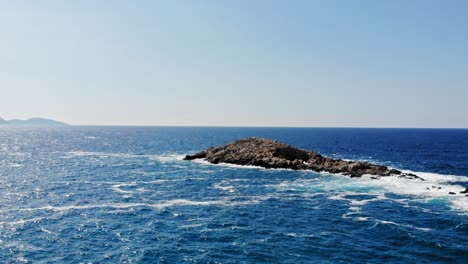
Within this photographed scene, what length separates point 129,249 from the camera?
40.2 m

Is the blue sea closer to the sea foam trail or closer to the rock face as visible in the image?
the sea foam trail

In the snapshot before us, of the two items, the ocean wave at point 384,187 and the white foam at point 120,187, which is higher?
the ocean wave at point 384,187

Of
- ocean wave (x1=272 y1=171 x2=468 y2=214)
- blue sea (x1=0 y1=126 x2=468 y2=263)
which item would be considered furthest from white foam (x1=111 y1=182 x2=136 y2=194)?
ocean wave (x1=272 y1=171 x2=468 y2=214)

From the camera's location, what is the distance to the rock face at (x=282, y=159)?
296 feet

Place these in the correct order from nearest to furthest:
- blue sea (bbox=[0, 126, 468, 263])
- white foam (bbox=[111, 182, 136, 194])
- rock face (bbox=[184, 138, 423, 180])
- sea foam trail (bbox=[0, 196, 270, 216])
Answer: blue sea (bbox=[0, 126, 468, 263]) → sea foam trail (bbox=[0, 196, 270, 216]) → white foam (bbox=[111, 182, 136, 194]) → rock face (bbox=[184, 138, 423, 180])

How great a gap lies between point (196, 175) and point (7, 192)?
130 feet

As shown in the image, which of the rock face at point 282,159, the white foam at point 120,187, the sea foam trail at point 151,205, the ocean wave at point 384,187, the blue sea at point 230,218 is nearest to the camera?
the blue sea at point 230,218

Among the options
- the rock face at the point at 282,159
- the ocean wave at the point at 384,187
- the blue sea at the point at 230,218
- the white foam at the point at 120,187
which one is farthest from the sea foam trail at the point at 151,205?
the rock face at the point at 282,159

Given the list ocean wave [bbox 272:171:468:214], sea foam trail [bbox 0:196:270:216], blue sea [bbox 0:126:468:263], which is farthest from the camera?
ocean wave [bbox 272:171:468:214]

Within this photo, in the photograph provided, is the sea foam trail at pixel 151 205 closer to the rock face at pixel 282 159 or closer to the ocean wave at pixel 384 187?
the ocean wave at pixel 384 187

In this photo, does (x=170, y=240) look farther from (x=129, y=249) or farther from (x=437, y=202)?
(x=437, y=202)

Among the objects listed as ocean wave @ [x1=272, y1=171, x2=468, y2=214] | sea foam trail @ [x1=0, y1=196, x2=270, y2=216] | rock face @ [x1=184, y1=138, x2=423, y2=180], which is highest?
rock face @ [x1=184, y1=138, x2=423, y2=180]

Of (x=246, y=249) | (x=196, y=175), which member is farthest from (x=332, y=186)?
(x=246, y=249)

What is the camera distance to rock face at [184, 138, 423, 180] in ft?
296
